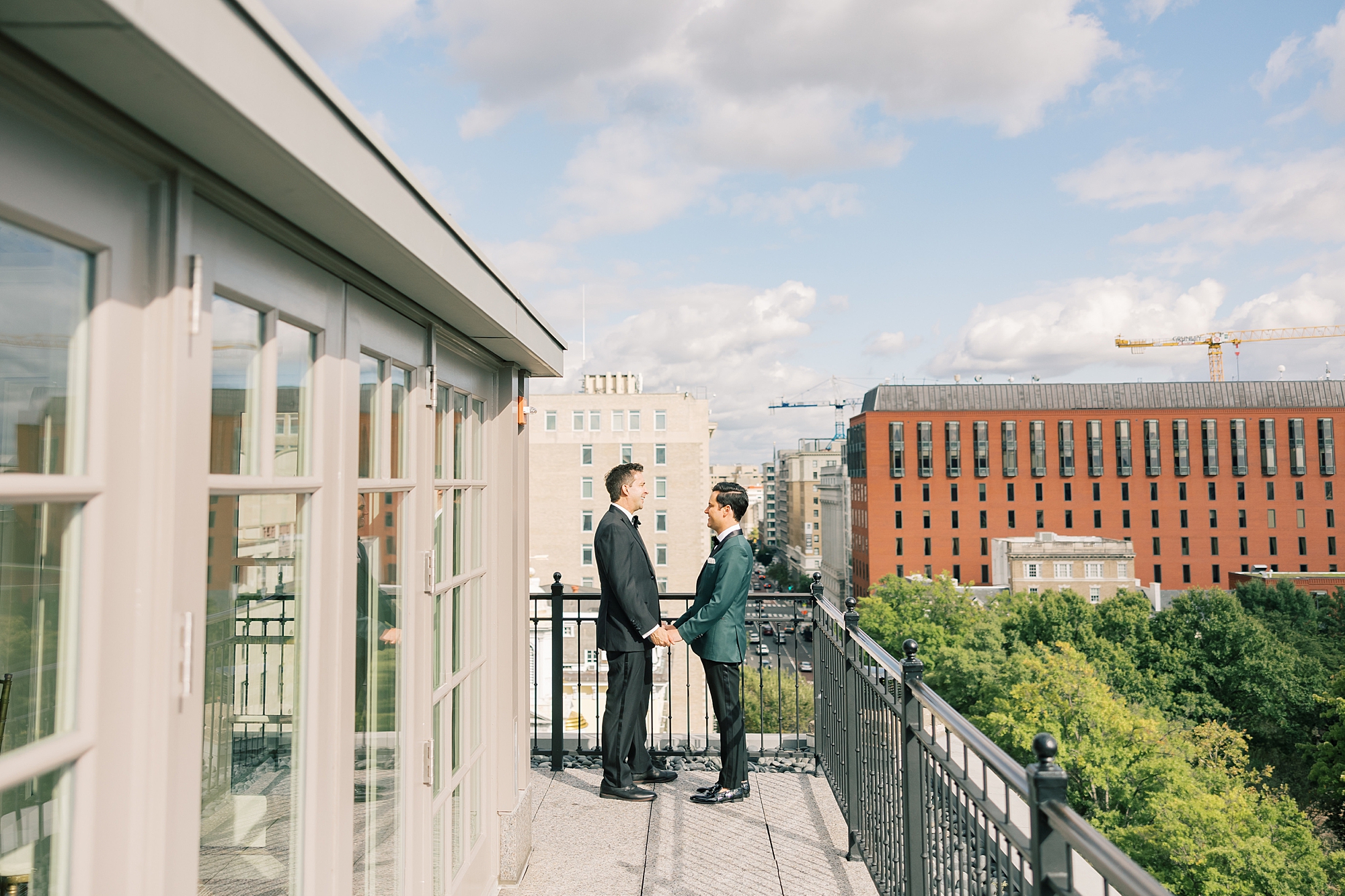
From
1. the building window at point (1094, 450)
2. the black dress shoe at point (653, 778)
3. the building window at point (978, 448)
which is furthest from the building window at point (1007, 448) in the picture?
the black dress shoe at point (653, 778)

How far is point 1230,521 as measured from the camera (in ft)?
212

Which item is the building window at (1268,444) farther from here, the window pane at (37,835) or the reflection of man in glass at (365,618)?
the window pane at (37,835)

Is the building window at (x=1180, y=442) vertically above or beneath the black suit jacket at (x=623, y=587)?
above

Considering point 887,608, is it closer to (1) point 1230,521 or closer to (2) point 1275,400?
(1) point 1230,521

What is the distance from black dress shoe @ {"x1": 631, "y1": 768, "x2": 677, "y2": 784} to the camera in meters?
5.22

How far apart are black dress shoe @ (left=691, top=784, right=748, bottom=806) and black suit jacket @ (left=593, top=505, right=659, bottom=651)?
104 cm

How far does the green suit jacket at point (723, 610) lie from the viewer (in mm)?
4555

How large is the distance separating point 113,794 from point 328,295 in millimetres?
1304

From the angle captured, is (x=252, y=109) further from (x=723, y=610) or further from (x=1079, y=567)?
(x=1079, y=567)

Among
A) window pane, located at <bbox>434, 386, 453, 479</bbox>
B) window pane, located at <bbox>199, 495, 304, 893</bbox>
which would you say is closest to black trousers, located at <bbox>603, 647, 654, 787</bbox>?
window pane, located at <bbox>434, 386, 453, 479</bbox>

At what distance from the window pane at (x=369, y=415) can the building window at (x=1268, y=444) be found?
3151 inches

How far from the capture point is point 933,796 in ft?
9.23

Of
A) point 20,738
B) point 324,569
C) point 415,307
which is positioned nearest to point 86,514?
point 20,738

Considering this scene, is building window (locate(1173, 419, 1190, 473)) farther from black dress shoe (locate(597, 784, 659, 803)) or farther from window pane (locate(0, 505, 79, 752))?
window pane (locate(0, 505, 79, 752))
